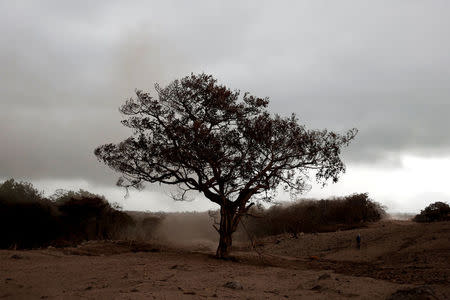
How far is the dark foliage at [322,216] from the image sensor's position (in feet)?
145

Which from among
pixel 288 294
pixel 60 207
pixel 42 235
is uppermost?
pixel 60 207

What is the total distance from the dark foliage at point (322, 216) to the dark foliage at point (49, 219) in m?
14.4

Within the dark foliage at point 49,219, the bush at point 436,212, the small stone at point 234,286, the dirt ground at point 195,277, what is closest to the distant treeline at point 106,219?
the dark foliage at point 49,219

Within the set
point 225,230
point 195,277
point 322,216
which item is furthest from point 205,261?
point 322,216

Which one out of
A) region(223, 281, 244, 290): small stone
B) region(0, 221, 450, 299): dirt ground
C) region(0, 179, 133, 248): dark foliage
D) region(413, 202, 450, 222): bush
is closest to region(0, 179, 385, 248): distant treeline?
region(0, 179, 133, 248): dark foliage

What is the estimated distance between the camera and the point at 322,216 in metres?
47.1

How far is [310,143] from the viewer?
20172 millimetres

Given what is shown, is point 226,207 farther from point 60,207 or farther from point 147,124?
point 60,207

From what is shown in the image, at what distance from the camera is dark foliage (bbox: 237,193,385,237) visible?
145 feet

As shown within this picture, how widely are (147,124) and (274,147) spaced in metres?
6.30

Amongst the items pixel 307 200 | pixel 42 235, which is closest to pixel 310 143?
pixel 42 235

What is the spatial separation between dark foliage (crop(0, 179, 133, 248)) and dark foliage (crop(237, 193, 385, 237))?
14.4m

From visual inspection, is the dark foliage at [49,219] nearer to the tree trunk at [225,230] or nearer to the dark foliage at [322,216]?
the tree trunk at [225,230]

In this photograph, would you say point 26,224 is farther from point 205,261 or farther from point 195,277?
point 195,277
